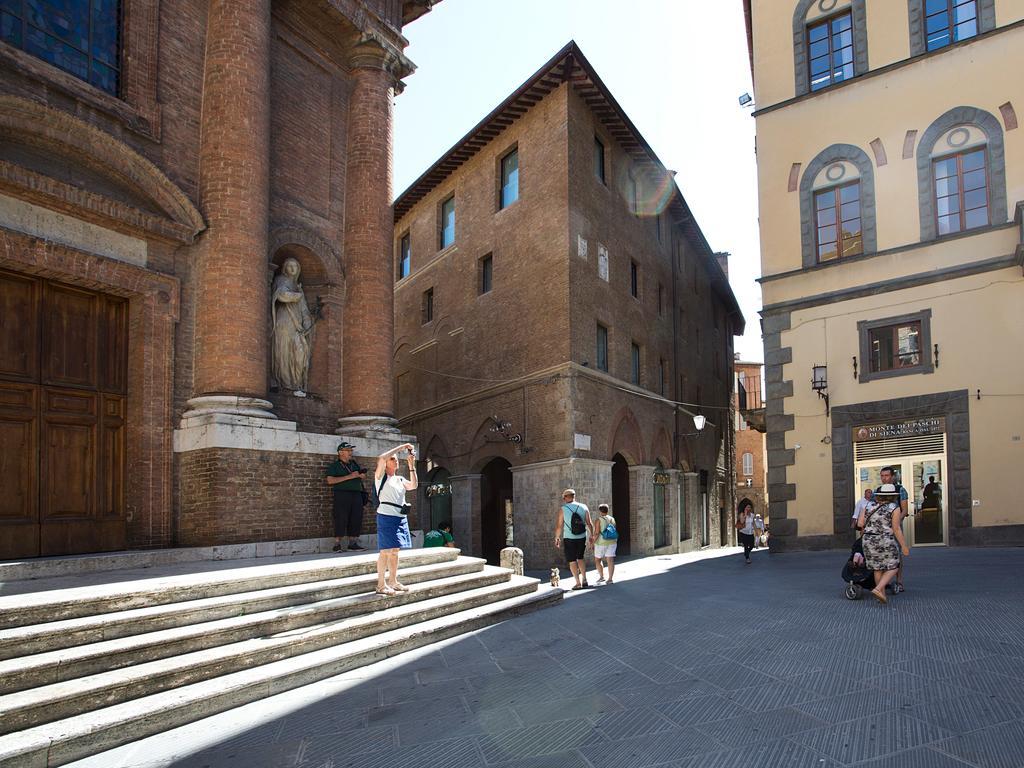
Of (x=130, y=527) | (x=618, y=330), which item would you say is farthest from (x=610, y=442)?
(x=130, y=527)

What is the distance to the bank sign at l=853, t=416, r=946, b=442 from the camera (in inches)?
607

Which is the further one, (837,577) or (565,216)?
(565,216)

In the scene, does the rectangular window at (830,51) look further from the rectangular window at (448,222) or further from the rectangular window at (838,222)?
the rectangular window at (448,222)

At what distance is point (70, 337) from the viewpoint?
921 cm

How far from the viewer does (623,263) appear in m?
22.6

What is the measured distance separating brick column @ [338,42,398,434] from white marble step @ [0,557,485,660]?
4.82 m

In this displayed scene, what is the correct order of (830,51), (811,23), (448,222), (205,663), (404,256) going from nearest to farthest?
(205,663) < (830,51) < (811,23) < (448,222) < (404,256)

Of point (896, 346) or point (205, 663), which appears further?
point (896, 346)

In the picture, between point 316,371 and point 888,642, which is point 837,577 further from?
point 316,371

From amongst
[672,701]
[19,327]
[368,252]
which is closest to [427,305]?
[368,252]

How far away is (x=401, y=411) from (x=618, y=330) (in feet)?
28.9

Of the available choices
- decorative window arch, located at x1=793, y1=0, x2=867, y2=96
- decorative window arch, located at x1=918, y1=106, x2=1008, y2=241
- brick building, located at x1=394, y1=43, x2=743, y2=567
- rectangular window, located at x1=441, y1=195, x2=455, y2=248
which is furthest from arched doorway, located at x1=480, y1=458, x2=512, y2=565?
decorative window arch, located at x1=793, y1=0, x2=867, y2=96

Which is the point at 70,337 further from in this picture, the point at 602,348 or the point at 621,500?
the point at 621,500

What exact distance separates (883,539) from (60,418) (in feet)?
31.6
